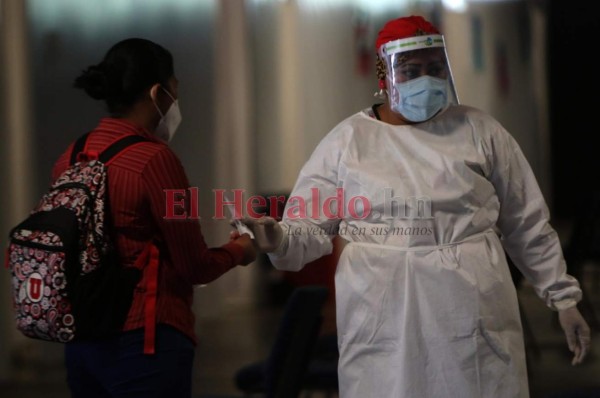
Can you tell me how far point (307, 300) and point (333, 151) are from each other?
1.05 metres

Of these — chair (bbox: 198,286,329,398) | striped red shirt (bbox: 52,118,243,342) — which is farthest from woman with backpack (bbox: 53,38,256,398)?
chair (bbox: 198,286,329,398)

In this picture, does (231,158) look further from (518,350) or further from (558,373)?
(518,350)

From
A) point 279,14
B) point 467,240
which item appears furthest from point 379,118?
point 279,14

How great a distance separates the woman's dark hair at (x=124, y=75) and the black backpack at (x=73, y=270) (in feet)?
0.53

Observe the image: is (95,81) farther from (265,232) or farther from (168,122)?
(265,232)

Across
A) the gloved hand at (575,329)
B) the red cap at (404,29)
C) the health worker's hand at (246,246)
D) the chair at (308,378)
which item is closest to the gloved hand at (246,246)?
the health worker's hand at (246,246)

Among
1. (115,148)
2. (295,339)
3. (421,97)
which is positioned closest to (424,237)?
(421,97)

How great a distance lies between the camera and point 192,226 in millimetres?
2072

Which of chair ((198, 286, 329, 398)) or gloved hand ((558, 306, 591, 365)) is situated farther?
chair ((198, 286, 329, 398))

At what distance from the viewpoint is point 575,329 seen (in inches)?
86.0

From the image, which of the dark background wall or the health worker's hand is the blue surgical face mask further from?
the dark background wall

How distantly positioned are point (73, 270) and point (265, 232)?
401mm

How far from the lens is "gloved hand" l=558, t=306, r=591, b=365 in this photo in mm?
2180

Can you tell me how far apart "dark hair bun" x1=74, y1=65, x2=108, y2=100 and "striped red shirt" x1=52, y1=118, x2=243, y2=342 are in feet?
0.23
